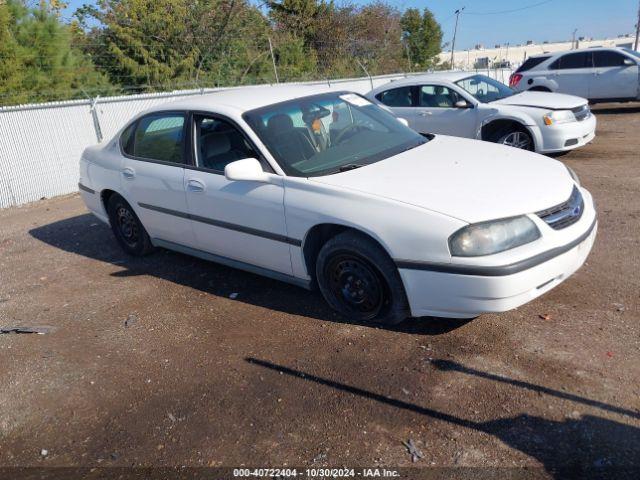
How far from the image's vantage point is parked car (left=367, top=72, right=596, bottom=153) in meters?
8.60

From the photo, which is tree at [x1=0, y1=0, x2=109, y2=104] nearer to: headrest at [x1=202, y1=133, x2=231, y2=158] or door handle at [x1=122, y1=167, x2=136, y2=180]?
door handle at [x1=122, y1=167, x2=136, y2=180]

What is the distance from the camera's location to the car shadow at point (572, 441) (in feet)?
8.63

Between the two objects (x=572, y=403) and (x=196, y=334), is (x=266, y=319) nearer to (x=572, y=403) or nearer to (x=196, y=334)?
(x=196, y=334)

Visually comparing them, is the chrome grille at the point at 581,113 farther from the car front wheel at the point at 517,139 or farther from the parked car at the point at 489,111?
the car front wheel at the point at 517,139

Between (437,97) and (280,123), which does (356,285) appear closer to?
(280,123)

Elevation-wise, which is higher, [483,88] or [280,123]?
[280,123]

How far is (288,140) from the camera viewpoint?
4547mm

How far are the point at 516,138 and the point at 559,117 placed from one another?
0.66 meters

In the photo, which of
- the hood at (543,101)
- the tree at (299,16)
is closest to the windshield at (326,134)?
the hood at (543,101)

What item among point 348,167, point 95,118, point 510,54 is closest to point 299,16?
point 95,118

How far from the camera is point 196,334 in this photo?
14.4ft

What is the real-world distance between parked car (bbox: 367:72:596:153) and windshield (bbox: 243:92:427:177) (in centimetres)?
423

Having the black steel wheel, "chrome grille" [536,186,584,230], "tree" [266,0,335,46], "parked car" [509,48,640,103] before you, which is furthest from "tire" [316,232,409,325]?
"tree" [266,0,335,46]

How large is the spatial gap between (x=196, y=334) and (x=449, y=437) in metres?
2.16
